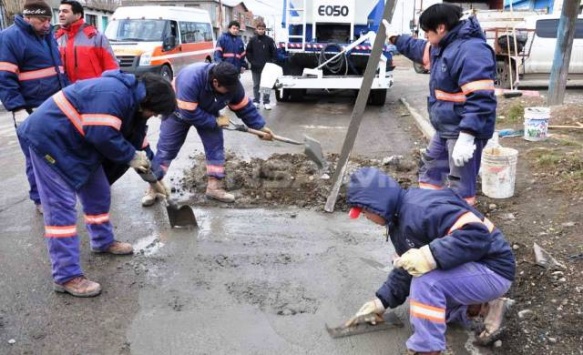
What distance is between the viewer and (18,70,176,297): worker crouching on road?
10.1 ft

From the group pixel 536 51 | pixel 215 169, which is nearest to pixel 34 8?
pixel 215 169

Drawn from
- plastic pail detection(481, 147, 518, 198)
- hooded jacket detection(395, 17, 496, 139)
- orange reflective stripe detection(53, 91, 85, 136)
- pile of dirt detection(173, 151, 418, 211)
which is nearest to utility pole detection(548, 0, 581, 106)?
pile of dirt detection(173, 151, 418, 211)

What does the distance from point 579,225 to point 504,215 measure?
0.61 meters

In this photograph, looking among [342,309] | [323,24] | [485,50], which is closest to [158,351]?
[342,309]

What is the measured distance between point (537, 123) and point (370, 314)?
4575mm

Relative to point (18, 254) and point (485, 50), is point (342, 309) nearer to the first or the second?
point (485, 50)

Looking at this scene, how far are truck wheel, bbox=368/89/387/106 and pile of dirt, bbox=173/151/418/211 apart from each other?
470cm

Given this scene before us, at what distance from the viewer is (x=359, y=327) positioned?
289 cm

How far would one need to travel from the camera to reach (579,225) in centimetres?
393

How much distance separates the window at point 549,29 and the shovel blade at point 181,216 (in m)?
10.5

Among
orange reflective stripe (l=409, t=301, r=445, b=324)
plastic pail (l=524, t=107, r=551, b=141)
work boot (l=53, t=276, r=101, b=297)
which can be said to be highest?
plastic pail (l=524, t=107, r=551, b=141)

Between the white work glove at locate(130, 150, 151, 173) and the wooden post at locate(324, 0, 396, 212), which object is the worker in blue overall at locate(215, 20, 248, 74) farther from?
the white work glove at locate(130, 150, 151, 173)

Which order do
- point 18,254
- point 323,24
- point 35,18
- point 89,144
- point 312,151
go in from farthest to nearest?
1. point 323,24
2. point 312,151
3. point 35,18
4. point 18,254
5. point 89,144

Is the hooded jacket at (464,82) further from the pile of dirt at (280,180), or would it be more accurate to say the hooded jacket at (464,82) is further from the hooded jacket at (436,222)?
the pile of dirt at (280,180)
